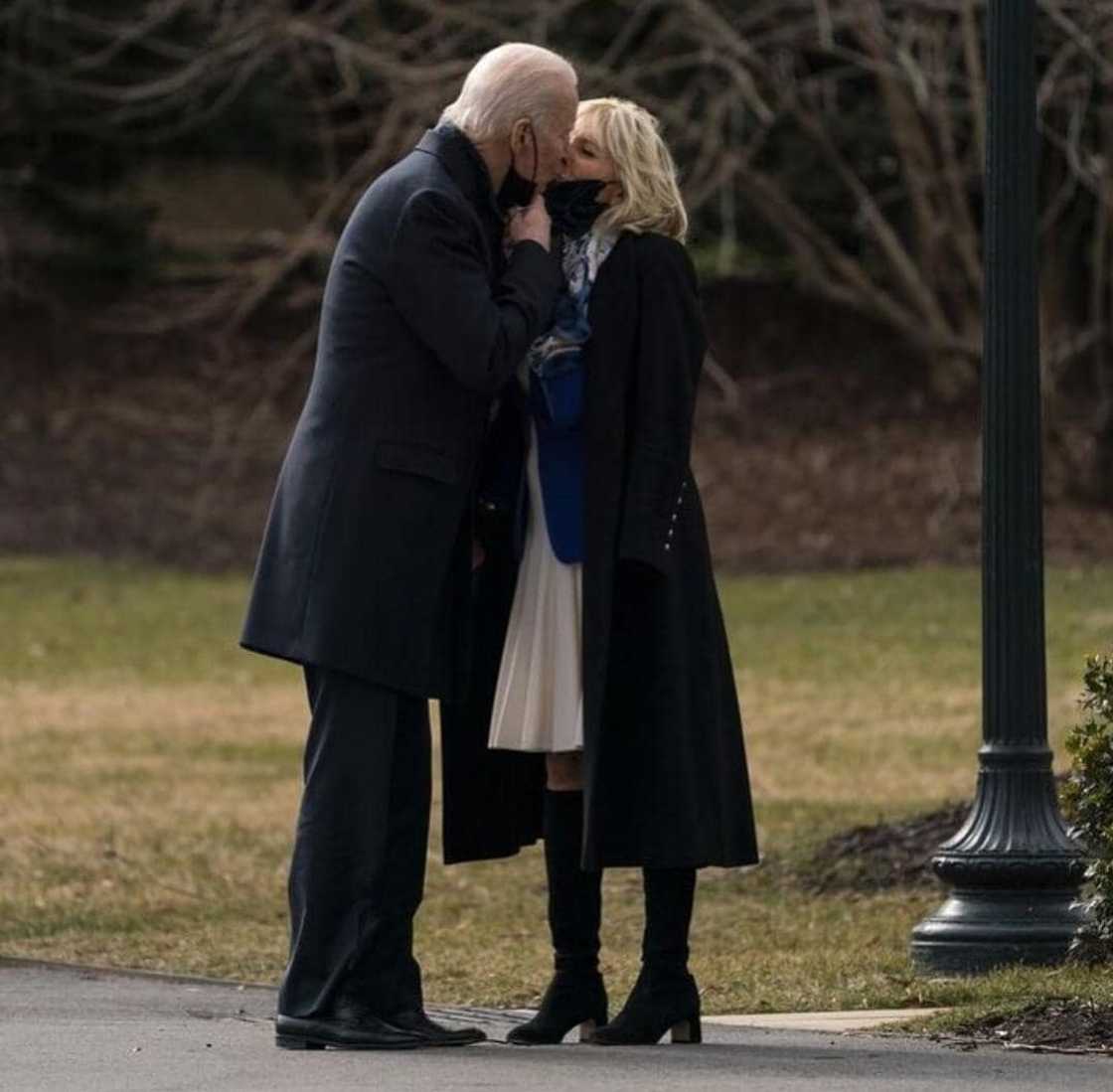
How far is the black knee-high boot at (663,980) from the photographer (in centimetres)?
630

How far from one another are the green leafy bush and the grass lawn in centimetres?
20

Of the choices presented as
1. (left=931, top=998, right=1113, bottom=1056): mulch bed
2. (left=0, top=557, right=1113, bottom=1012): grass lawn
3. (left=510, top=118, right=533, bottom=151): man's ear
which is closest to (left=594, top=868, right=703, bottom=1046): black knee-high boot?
(left=931, top=998, right=1113, bottom=1056): mulch bed

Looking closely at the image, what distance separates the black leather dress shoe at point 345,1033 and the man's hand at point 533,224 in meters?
1.51

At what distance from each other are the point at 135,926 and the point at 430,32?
622 inches

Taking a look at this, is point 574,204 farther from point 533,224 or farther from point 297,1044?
point 297,1044

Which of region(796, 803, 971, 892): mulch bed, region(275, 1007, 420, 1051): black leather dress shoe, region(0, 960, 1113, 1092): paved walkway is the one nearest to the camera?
region(0, 960, 1113, 1092): paved walkway

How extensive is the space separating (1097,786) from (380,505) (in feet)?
6.05

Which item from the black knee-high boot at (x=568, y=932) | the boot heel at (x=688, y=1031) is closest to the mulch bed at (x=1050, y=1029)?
the boot heel at (x=688, y=1031)

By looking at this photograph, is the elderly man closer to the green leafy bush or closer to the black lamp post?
the green leafy bush

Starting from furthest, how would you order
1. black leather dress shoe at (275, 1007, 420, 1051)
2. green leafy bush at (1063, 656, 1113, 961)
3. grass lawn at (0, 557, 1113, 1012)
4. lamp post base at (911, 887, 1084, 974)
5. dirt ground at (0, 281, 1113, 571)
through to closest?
dirt ground at (0, 281, 1113, 571) < grass lawn at (0, 557, 1113, 1012) < lamp post base at (911, 887, 1084, 974) < green leafy bush at (1063, 656, 1113, 961) < black leather dress shoe at (275, 1007, 420, 1051)

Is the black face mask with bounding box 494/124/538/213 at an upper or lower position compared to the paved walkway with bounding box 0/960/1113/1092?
upper

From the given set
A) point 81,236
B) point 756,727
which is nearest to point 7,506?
point 81,236

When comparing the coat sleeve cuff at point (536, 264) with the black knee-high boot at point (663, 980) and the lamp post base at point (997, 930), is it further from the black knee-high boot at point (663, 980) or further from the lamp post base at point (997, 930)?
the lamp post base at point (997, 930)

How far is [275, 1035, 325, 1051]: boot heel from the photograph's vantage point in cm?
616
